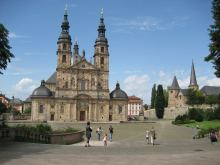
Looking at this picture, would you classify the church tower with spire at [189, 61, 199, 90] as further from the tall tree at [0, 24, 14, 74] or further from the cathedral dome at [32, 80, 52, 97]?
the tall tree at [0, 24, 14, 74]

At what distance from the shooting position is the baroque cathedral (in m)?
79.2

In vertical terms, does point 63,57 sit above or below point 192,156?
above

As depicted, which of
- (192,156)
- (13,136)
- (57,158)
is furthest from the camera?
(13,136)

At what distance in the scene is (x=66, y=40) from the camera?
82.2 metres

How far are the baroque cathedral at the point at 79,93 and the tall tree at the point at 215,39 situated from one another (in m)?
59.3

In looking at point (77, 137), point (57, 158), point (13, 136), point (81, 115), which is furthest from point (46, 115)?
point (57, 158)

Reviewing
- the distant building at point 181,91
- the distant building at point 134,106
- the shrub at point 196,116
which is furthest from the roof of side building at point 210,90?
the shrub at point 196,116

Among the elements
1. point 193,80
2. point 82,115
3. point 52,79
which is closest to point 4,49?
point 82,115

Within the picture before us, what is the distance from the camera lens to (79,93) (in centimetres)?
8150

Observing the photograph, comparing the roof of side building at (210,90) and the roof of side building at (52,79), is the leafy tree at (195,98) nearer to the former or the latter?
→ the roof of side building at (210,90)

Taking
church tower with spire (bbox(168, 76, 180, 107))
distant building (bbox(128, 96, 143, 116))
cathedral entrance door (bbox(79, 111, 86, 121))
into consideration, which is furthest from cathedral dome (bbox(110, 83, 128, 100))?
distant building (bbox(128, 96, 143, 116))

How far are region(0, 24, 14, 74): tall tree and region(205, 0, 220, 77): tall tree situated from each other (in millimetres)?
13354

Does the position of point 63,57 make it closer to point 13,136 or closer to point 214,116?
point 214,116

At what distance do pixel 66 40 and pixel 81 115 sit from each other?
748 inches
